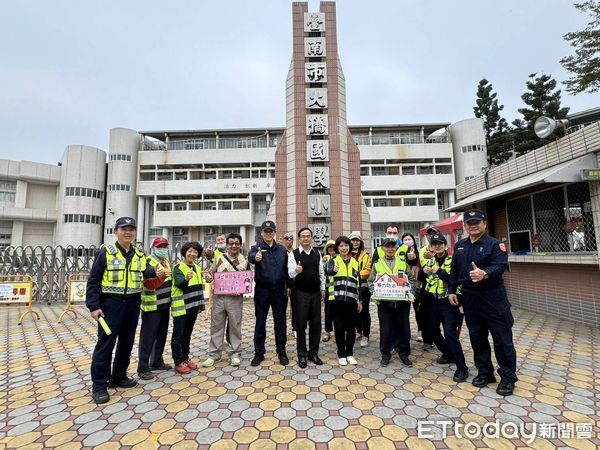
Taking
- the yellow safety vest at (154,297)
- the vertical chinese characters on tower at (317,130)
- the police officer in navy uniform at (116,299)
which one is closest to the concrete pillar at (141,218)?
the vertical chinese characters on tower at (317,130)

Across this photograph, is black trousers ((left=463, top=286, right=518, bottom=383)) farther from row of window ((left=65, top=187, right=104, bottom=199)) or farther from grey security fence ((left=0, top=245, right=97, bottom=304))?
row of window ((left=65, top=187, right=104, bottom=199))

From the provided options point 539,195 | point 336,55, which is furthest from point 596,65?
point 336,55

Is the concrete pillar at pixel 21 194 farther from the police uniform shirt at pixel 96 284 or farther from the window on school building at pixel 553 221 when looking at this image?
the window on school building at pixel 553 221

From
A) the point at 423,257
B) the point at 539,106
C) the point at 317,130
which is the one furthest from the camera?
the point at 539,106

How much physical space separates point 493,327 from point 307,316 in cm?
221

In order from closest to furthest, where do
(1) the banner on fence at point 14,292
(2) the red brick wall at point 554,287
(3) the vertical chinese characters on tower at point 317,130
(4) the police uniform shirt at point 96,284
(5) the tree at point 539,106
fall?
(4) the police uniform shirt at point 96,284, (2) the red brick wall at point 554,287, (1) the banner on fence at point 14,292, (3) the vertical chinese characters on tower at point 317,130, (5) the tree at point 539,106

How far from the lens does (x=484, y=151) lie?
27.4 m

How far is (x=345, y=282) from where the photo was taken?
3.69 m

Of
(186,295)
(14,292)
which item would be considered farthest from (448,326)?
(14,292)

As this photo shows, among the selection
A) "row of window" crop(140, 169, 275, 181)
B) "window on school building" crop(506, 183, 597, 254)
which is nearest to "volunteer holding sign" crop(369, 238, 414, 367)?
"window on school building" crop(506, 183, 597, 254)

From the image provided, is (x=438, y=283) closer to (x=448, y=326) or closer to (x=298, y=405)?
(x=448, y=326)

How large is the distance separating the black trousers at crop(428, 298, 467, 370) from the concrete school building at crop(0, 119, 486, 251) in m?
24.7

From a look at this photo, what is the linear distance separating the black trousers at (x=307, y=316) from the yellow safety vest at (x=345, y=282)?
250 mm

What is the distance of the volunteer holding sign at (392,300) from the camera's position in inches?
142
